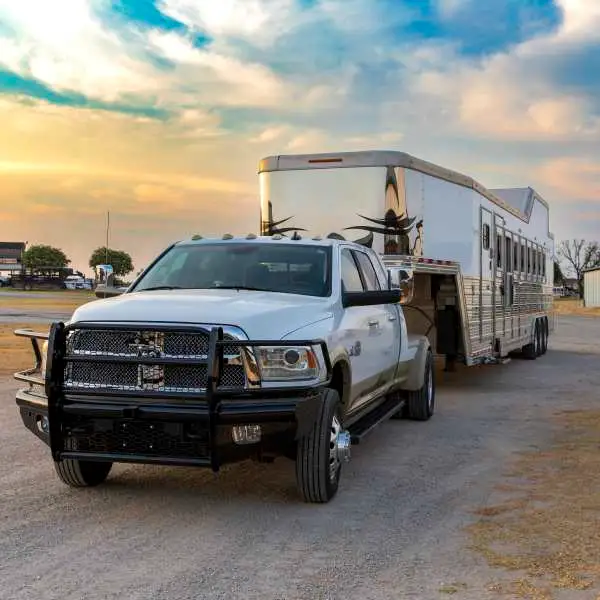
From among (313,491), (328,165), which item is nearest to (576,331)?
(328,165)

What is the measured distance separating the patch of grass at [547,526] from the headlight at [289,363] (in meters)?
1.50

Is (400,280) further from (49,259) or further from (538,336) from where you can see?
(49,259)

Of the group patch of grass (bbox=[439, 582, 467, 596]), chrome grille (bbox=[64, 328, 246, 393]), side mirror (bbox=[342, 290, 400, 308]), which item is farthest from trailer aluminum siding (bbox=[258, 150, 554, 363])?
patch of grass (bbox=[439, 582, 467, 596])

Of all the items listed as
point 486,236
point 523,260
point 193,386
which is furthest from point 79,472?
point 523,260

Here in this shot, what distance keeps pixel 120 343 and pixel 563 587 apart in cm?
314

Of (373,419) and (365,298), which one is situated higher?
(365,298)

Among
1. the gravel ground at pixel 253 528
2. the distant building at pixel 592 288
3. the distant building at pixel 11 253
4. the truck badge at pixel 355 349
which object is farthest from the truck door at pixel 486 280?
the distant building at pixel 11 253

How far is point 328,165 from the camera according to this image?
11234 mm

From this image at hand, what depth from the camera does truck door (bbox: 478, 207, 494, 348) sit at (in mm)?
13148

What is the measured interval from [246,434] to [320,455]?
603mm

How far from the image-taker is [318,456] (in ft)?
19.1

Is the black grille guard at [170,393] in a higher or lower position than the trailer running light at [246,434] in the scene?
higher

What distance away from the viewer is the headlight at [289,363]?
18.5ft

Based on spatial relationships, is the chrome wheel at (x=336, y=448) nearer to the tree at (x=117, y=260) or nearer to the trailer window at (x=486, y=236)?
the trailer window at (x=486, y=236)
